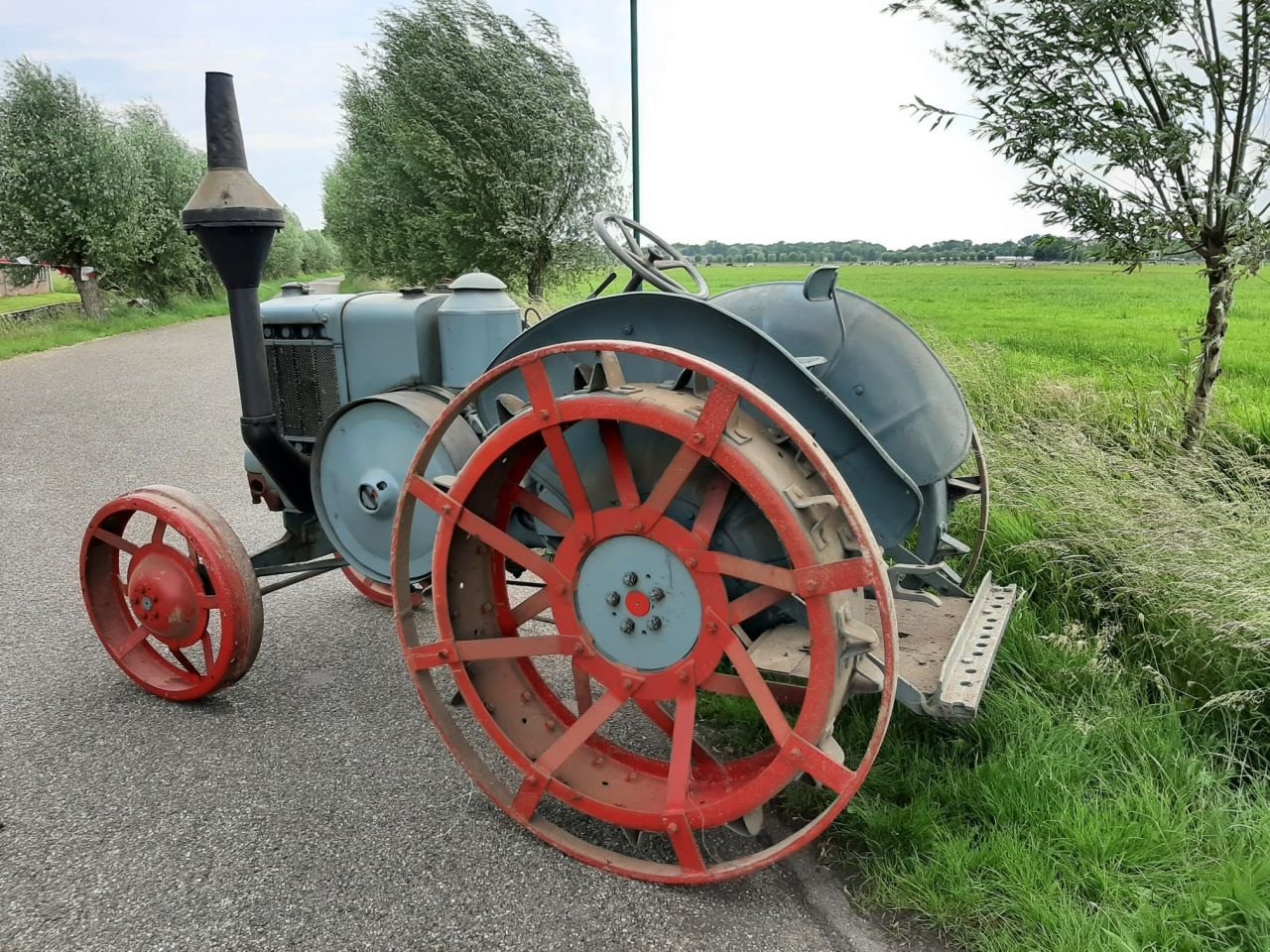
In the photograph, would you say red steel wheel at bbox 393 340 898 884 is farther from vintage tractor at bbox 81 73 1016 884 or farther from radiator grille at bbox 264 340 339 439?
radiator grille at bbox 264 340 339 439

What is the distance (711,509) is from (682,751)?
60 cm

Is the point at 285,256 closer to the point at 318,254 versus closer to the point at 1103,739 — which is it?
the point at 318,254

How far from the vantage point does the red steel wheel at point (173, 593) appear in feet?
9.67

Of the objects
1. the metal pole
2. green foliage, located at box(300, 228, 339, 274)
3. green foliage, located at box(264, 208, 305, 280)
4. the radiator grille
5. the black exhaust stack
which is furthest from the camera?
green foliage, located at box(300, 228, 339, 274)

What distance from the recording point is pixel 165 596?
3.05 m

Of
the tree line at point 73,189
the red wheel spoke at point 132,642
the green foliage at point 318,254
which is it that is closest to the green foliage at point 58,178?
the tree line at point 73,189

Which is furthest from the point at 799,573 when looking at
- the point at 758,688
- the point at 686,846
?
the point at 686,846

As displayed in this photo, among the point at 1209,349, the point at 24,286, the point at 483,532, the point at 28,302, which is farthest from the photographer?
the point at 24,286

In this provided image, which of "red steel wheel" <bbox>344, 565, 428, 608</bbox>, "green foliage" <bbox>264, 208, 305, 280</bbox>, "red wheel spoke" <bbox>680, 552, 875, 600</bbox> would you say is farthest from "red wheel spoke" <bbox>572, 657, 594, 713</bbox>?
"green foliage" <bbox>264, 208, 305, 280</bbox>

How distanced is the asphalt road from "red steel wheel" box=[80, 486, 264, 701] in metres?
0.17

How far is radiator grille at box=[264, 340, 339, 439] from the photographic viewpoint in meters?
3.41

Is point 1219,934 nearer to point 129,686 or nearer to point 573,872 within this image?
point 573,872

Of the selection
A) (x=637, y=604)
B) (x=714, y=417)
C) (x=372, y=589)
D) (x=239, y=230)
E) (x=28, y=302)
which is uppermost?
(x=239, y=230)

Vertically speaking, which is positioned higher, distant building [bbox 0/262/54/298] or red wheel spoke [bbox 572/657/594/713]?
distant building [bbox 0/262/54/298]
